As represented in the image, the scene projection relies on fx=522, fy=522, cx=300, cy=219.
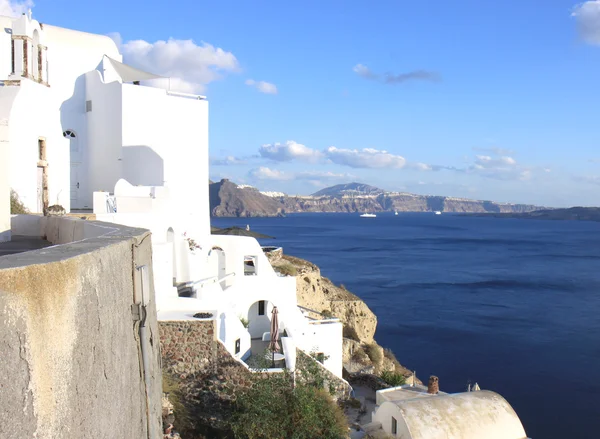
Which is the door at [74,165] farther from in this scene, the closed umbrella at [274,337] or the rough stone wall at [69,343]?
the rough stone wall at [69,343]

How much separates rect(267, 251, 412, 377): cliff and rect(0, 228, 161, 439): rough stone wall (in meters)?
21.9

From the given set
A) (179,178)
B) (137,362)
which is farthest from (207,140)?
(137,362)

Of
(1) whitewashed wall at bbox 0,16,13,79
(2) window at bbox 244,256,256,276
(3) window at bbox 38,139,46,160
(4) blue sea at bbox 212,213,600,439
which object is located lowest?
(4) blue sea at bbox 212,213,600,439

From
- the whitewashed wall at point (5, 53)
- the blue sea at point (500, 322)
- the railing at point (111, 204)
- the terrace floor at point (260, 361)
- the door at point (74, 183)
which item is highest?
the whitewashed wall at point (5, 53)

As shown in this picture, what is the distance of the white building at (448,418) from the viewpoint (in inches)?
560

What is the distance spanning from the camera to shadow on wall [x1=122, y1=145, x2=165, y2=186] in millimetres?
19328

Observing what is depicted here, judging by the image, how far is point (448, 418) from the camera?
14.7m

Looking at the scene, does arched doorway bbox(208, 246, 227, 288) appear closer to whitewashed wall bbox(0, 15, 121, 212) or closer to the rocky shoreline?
whitewashed wall bbox(0, 15, 121, 212)

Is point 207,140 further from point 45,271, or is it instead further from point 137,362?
point 45,271

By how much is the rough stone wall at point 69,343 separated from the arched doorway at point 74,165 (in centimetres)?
1721

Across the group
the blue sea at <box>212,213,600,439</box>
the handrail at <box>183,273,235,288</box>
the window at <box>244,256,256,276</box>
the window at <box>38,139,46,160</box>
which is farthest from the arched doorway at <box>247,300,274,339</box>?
the blue sea at <box>212,213,600,439</box>

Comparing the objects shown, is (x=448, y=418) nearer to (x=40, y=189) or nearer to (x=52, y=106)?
(x=40, y=189)

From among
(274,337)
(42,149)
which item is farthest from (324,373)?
(42,149)

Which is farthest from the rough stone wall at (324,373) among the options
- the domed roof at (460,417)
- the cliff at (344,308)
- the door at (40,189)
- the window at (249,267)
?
the door at (40,189)
